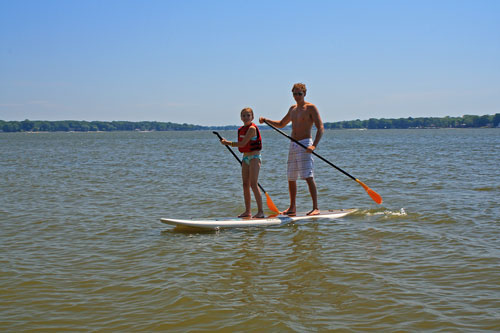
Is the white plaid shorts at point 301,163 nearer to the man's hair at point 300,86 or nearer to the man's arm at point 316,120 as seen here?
the man's arm at point 316,120

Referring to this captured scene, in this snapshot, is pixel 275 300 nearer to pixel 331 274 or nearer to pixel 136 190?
pixel 331 274

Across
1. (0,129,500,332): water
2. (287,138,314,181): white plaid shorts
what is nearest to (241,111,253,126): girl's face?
(287,138,314,181): white plaid shorts

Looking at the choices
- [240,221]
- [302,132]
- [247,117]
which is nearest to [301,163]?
[302,132]

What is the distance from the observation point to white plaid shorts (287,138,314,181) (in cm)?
836

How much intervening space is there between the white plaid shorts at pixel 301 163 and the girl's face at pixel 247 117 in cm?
102

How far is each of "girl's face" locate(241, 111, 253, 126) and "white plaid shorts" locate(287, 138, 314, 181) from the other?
102cm

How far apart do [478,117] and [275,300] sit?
637 feet

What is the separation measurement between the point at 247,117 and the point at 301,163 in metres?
1.33

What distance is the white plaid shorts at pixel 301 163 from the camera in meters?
8.36

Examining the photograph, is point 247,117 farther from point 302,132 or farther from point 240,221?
point 240,221

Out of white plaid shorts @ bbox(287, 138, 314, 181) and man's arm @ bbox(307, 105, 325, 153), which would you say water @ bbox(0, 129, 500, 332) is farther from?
man's arm @ bbox(307, 105, 325, 153)

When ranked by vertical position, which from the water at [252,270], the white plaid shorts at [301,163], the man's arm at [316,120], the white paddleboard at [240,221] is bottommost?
the water at [252,270]

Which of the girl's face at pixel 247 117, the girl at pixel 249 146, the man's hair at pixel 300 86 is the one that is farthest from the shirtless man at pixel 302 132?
the girl's face at pixel 247 117

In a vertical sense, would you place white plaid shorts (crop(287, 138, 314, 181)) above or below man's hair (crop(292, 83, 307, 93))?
below
